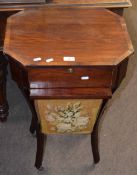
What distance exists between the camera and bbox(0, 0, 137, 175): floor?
128 cm

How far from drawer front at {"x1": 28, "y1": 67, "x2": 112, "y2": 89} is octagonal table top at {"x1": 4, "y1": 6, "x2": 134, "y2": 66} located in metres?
0.03

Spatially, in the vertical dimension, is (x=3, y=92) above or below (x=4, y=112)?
above

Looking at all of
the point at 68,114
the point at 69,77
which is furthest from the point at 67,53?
the point at 68,114

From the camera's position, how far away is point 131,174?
4.15ft

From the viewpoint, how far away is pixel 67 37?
3.06ft

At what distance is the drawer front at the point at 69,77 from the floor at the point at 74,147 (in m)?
0.54

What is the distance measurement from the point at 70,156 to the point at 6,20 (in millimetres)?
689

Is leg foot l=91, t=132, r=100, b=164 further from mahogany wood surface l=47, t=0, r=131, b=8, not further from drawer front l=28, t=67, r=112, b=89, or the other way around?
mahogany wood surface l=47, t=0, r=131, b=8

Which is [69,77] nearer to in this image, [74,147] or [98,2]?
[98,2]

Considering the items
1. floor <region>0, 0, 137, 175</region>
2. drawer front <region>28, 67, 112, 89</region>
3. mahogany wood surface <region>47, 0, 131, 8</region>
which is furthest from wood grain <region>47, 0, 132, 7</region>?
floor <region>0, 0, 137, 175</region>

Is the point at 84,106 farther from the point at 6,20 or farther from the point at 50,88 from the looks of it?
the point at 6,20

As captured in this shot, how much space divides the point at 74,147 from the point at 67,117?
0.38m

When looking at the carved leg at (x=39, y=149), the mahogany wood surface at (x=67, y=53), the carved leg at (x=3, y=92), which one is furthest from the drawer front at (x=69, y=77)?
the carved leg at (x=3, y=92)

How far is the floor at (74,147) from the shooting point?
1.28 metres
